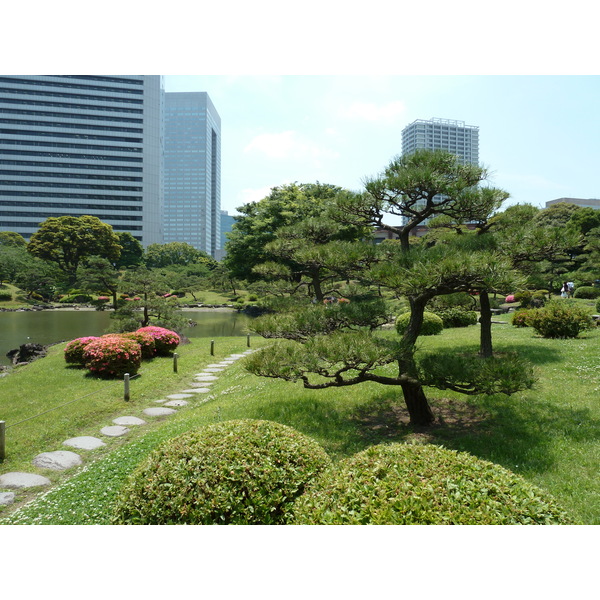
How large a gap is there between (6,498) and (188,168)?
116658 mm

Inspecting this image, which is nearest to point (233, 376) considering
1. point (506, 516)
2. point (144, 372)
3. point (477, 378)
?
point (144, 372)

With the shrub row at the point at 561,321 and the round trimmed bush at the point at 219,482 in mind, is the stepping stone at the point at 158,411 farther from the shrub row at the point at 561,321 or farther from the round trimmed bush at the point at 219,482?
the shrub row at the point at 561,321

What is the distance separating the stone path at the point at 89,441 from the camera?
4.43 m

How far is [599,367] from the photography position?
665 centimetres

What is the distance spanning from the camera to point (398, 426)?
5.14 metres

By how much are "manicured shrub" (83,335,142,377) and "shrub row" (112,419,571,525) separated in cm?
687

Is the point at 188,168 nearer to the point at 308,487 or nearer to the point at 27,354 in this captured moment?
the point at 27,354

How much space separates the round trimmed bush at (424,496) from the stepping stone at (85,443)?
4.22m

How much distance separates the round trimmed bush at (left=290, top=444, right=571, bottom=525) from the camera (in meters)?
2.00

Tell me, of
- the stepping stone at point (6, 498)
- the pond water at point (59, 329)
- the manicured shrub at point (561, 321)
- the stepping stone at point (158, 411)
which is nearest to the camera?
the stepping stone at point (6, 498)

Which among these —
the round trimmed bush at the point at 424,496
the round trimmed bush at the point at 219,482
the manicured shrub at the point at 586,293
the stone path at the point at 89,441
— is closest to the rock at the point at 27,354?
the stone path at the point at 89,441

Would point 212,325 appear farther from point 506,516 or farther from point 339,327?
point 506,516

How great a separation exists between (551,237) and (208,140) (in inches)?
4704

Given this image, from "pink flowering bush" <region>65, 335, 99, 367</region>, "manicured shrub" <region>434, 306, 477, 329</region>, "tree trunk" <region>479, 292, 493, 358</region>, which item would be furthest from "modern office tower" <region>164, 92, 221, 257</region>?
"tree trunk" <region>479, 292, 493, 358</region>
